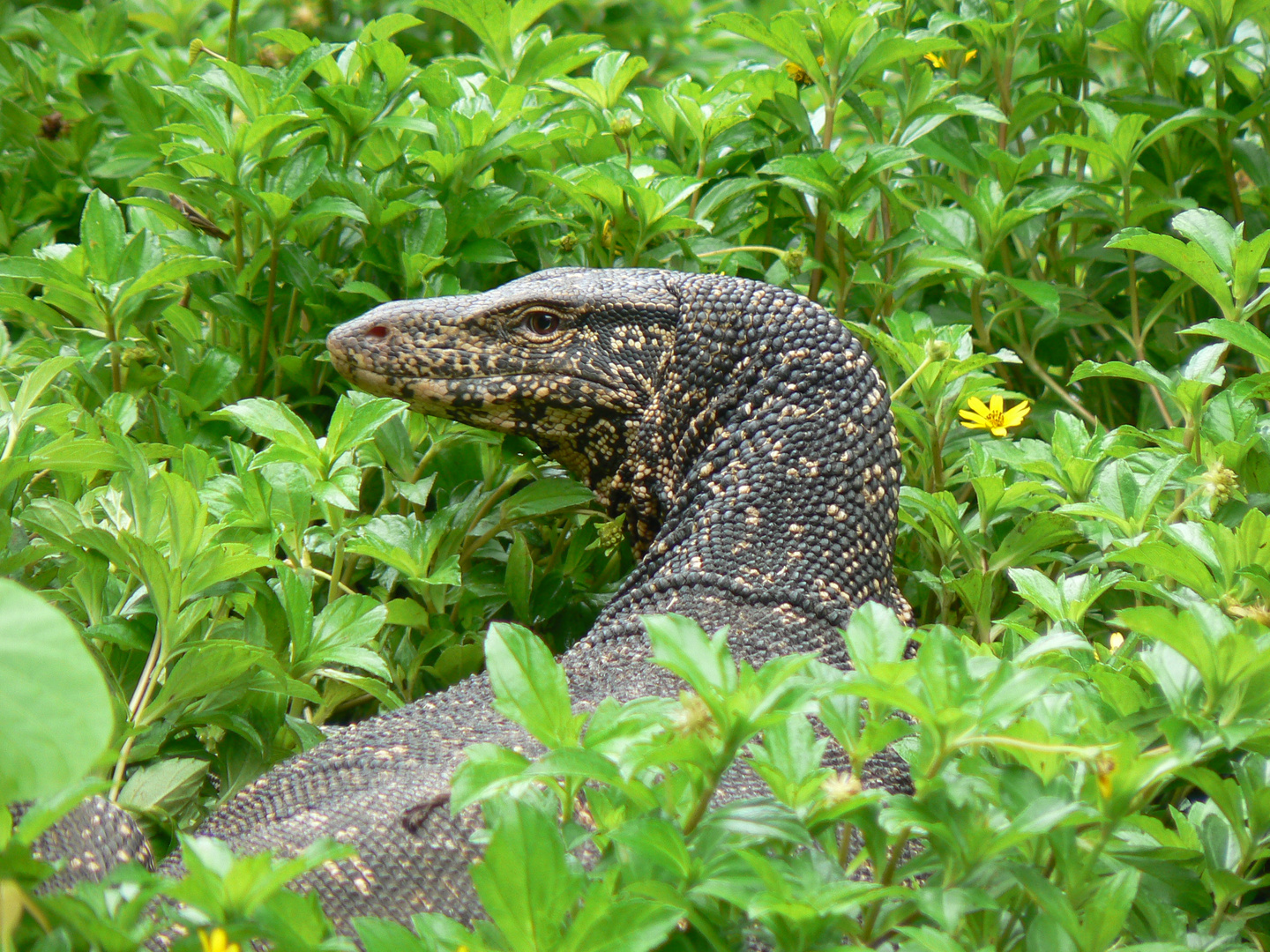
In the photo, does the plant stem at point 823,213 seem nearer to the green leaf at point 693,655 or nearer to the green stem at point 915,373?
the green stem at point 915,373

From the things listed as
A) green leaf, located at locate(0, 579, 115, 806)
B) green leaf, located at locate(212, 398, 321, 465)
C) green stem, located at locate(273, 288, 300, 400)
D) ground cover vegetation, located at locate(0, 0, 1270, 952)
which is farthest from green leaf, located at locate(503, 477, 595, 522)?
green leaf, located at locate(0, 579, 115, 806)

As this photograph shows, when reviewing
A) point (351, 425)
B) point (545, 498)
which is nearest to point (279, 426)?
point (351, 425)

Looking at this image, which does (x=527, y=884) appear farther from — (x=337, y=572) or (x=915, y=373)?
(x=915, y=373)

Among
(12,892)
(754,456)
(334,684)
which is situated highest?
(12,892)

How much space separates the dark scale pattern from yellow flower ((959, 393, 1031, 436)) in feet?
1.17

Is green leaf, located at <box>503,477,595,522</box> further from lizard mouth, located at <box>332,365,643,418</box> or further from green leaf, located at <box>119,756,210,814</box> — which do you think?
green leaf, located at <box>119,756,210,814</box>

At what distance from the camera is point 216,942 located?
3.82ft

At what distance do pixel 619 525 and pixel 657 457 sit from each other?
0.65 feet

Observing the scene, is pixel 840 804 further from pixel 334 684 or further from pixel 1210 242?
pixel 1210 242

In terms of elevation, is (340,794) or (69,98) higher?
(69,98)

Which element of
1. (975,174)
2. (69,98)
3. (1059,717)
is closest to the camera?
(1059,717)

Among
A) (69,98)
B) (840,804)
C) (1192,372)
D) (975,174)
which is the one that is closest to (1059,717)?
(840,804)

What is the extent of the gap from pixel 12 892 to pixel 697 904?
0.64m

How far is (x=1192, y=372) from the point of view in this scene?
257 cm
